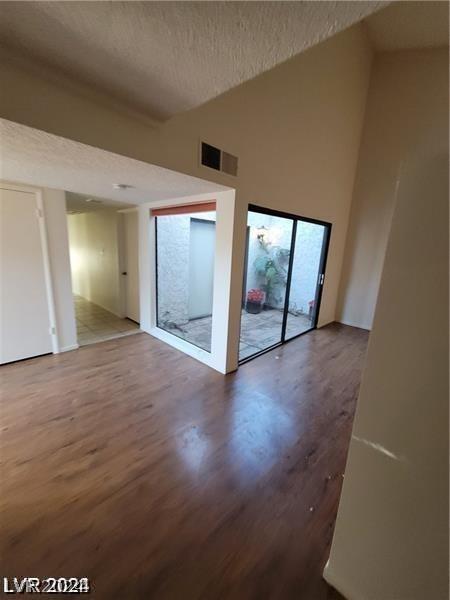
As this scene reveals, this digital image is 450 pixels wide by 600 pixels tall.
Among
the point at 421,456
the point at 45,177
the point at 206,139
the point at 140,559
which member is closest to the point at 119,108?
the point at 206,139

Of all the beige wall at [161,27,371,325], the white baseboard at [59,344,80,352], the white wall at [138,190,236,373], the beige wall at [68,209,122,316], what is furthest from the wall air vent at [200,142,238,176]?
the white baseboard at [59,344,80,352]

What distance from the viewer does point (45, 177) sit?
2.45 m

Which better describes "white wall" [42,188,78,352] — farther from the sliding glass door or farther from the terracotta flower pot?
the terracotta flower pot

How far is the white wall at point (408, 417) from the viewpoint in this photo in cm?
77

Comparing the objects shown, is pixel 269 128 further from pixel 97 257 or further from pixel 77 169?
pixel 97 257

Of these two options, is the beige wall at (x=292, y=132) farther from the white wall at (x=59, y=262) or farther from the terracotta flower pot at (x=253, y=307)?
the white wall at (x=59, y=262)

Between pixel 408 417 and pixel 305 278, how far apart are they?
159 inches

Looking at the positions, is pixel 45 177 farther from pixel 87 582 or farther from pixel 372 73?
pixel 372 73

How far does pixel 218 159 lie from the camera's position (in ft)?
7.49

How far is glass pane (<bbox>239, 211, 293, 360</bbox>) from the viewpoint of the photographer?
368 cm

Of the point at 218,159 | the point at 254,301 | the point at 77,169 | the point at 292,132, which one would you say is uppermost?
the point at 292,132

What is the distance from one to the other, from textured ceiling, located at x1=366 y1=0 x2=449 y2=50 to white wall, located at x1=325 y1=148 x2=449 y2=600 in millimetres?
5058

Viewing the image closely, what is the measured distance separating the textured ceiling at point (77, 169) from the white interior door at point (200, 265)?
144 cm

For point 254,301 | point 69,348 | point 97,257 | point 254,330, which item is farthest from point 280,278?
point 97,257
